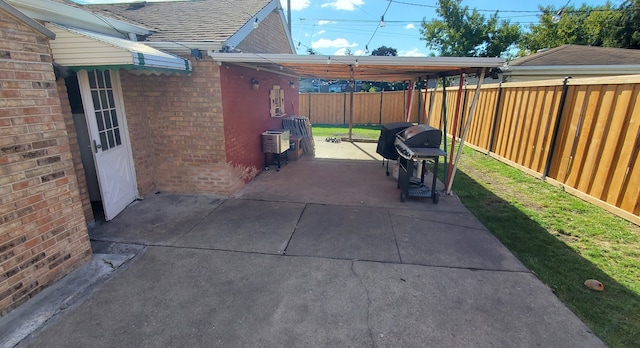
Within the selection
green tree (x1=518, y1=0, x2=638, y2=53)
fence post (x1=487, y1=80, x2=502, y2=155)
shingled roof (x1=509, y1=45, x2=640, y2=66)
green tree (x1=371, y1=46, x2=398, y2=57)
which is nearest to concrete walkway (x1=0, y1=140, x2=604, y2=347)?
fence post (x1=487, y1=80, x2=502, y2=155)

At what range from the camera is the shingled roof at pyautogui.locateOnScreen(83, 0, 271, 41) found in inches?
210

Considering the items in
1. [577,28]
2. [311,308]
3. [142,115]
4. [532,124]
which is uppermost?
[577,28]

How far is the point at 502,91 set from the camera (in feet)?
27.9

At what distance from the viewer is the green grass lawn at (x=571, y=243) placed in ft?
9.23

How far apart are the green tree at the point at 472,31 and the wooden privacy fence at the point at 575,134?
1596 cm

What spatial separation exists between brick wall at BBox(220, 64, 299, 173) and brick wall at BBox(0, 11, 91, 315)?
8.84 feet

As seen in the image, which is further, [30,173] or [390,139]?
[390,139]

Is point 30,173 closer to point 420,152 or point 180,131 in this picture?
point 180,131

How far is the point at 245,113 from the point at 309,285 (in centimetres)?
440

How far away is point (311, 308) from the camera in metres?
2.84

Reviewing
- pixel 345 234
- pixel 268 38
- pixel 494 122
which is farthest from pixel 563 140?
pixel 268 38

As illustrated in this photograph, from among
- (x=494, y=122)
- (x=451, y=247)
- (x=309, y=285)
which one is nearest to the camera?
(x=309, y=285)

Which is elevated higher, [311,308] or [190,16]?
[190,16]

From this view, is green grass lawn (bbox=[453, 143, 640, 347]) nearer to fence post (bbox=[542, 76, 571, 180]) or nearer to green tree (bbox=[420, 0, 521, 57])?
fence post (bbox=[542, 76, 571, 180])
